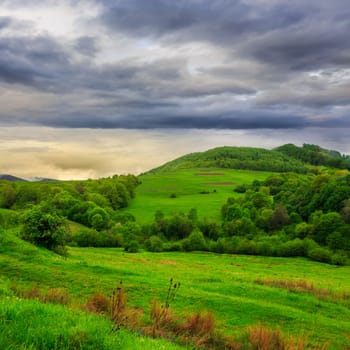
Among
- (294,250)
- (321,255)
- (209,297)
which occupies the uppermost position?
(209,297)

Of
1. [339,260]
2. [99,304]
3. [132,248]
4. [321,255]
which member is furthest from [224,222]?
[99,304]

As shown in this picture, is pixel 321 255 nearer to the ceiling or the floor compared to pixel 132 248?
nearer to the floor

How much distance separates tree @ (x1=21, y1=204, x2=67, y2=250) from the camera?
32531 mm

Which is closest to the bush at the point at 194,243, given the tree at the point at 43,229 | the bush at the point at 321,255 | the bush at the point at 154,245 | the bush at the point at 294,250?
the bush at the point at 154,245

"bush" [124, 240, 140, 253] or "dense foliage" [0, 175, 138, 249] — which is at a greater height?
"dense foliage" [0, 175, 138, 249]

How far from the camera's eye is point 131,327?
29.1 feet

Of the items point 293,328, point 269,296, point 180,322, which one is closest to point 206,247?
point 269,296

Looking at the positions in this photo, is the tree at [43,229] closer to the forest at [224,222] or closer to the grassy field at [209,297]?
the grassy field at [209,297]

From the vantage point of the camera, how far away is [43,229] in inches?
1302

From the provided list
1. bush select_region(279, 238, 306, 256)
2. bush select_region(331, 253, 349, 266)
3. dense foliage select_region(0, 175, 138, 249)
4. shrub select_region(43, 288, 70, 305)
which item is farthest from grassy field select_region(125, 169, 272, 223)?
shrub select_region(43, 288, 70, 305)

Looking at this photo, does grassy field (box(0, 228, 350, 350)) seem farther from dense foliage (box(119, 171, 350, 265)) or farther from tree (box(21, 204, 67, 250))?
dense foliage (box(119, 171, 350, 265))

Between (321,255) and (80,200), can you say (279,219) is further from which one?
(80,200)

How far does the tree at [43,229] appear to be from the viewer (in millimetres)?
32531

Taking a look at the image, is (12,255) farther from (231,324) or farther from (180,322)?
(180,322)
